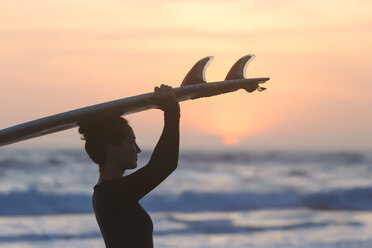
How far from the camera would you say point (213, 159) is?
36.4 m

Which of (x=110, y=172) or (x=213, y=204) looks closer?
(x=110, y=172)

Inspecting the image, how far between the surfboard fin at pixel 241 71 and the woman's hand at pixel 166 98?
1.37 feet

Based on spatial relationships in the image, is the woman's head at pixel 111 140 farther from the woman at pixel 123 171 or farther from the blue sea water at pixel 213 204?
the blue sea water at pixel 213 204

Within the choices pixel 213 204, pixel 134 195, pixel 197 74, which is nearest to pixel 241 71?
pixel 197 74

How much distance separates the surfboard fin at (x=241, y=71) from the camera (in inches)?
149

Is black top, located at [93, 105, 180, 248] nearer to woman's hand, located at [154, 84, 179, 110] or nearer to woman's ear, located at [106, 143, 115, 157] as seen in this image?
woman's hand, located at [154, 84, 179, 110]

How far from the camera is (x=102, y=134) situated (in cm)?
362

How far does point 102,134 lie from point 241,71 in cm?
69

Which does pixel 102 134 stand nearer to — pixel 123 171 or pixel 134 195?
pixel 123 171

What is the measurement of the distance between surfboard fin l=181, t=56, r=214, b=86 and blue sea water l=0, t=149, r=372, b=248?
8.67 metres

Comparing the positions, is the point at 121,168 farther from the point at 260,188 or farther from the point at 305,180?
the point at 305,180

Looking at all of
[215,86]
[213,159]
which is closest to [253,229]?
[215,86]

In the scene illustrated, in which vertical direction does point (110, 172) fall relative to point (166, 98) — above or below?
below

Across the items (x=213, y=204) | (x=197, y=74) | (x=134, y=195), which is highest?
(x=213, y=204)
